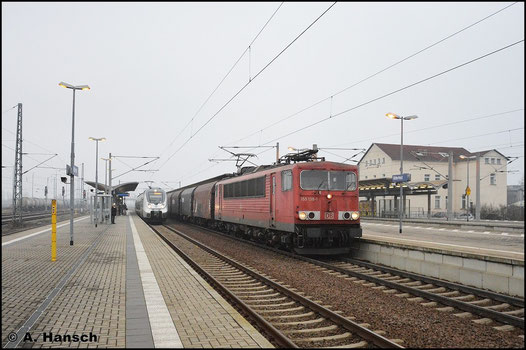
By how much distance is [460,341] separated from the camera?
6395 millimetres

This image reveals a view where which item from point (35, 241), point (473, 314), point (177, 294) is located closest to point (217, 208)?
point (35, 241)

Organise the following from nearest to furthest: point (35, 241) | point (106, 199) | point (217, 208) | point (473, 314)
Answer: point (473, 314) < point (35, 241) < point (217, 208) < point (106, 199)

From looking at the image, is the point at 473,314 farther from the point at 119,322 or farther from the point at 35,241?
the point at 35,241

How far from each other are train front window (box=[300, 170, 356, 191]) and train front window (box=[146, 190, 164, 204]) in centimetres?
2641

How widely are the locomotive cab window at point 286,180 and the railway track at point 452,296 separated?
3.14 m

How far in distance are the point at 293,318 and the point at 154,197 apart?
32.9 metres

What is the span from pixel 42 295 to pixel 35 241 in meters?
12.9

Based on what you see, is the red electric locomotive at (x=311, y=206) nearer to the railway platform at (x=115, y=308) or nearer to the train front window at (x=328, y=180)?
the train front window at (x=328, y=180)

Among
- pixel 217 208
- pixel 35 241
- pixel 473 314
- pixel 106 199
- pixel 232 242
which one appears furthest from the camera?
pixel 106 199

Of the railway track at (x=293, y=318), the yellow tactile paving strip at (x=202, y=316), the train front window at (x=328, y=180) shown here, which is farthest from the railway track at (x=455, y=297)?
the yellow tactile paving strip at (x=202, y=316)

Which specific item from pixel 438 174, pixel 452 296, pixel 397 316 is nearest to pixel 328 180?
pixel 452 296

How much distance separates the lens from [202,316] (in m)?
7.26

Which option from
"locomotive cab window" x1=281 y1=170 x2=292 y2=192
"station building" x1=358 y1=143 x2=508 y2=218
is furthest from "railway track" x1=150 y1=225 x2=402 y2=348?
"station building" x1=358 y1=143 x2=508 y2=218

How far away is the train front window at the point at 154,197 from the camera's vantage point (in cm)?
3909
